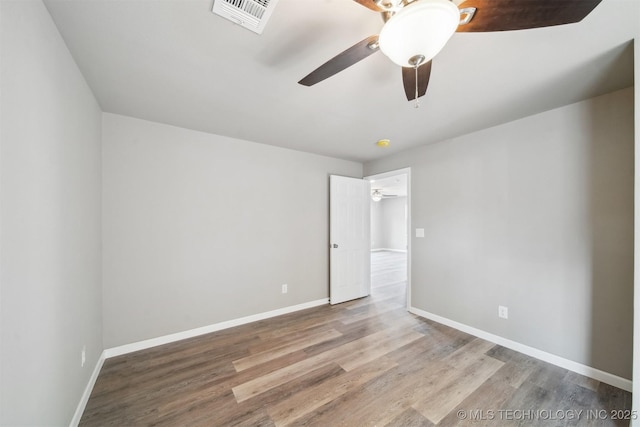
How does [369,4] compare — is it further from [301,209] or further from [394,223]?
[394,223]

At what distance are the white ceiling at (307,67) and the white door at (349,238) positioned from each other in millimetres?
1515

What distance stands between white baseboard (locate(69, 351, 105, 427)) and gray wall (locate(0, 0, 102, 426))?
0.07m

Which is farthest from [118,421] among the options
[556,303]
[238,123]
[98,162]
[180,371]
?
[556,303]

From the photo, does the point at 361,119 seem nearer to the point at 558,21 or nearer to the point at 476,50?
the point at 476,50

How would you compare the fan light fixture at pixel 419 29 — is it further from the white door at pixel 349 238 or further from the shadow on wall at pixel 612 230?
the white door at pixel 349 238

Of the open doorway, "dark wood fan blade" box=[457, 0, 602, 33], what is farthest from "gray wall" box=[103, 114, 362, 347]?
the open doorway

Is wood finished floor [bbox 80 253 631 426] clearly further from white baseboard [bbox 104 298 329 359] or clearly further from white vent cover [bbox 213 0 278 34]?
white vent cover [bbox 213 0 278 34]

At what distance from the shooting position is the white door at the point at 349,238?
12.8 feet

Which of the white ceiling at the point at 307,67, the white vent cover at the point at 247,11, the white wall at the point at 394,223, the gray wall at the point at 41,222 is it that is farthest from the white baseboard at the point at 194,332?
the white wall at the point at 394,223

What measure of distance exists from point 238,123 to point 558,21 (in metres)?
2.53

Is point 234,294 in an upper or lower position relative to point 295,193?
lower

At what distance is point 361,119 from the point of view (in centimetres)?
253

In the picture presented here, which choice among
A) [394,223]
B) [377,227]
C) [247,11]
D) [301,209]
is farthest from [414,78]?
[377,227]

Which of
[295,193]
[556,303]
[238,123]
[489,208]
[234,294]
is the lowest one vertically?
[234,294]
